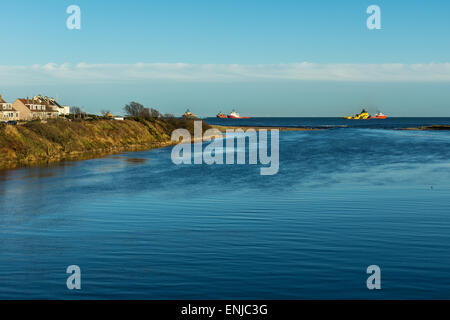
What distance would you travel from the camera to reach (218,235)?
68.9ft

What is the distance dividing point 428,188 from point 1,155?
45288mm

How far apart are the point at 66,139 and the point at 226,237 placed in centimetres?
5661

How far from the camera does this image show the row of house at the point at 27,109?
127912 millimetres

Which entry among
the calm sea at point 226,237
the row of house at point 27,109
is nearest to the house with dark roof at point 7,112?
the row of house at point 27,109

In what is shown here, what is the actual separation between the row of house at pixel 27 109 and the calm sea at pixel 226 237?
95.9 meters

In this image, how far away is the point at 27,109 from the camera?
438 ft

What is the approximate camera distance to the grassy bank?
58.2 meters

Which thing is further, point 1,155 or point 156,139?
point 156,139

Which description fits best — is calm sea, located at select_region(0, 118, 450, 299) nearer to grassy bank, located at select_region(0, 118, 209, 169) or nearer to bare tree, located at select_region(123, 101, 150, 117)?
grassy bank, located at select_region(0, 118, 209, 169)

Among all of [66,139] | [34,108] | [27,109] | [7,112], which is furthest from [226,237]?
[34,108]

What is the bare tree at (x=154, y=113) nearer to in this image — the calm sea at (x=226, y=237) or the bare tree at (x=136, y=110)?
the bare tree at (x=136, y=110)

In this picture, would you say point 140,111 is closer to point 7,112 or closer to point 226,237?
point 7,112
